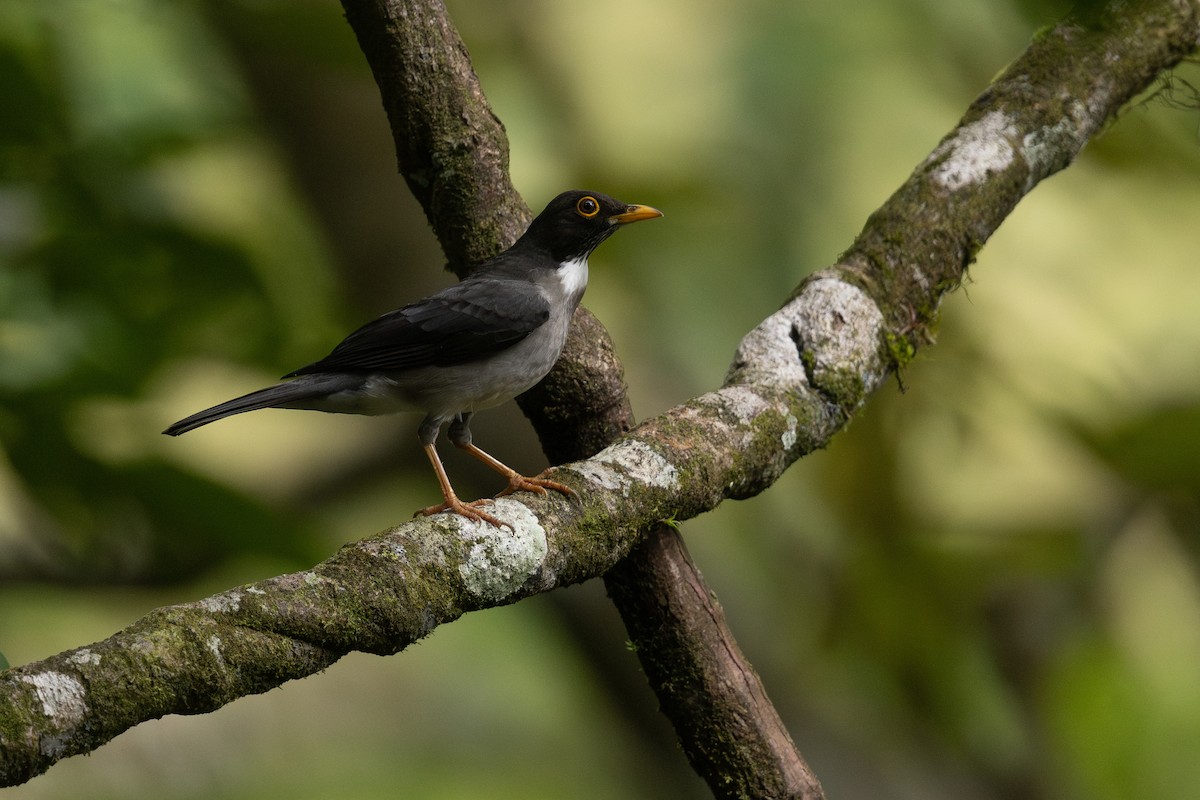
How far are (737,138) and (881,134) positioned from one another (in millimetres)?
→ 1288

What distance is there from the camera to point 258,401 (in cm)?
343

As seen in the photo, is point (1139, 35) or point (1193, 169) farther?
point (1193, 169)

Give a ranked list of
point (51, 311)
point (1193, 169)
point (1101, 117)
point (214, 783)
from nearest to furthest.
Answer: point (51, 311), point (1101, 117), point (1193, 169), point (214, 783)

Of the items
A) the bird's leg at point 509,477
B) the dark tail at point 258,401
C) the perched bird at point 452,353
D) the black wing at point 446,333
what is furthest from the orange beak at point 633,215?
the dark tail at point 258,401

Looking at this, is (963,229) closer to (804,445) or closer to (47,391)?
(804,445)

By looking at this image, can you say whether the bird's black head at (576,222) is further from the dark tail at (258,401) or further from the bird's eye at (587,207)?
the dark tail at (258,401)

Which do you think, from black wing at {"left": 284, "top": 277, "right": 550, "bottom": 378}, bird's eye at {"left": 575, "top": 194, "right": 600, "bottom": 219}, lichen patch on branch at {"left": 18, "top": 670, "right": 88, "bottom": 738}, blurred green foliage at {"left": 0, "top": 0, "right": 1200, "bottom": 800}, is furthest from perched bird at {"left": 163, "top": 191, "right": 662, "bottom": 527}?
lichen patch on branch at {"left": 18, "top": 670, "right": 88, "bottom": 738}

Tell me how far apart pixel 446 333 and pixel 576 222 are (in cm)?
83

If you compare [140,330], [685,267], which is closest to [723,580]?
[685,267]

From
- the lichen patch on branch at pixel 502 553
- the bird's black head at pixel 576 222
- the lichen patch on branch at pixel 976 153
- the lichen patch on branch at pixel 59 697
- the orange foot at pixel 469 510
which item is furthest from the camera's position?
the lichen patch on branch at pixel 976 153

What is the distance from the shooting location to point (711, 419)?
11.8 ft

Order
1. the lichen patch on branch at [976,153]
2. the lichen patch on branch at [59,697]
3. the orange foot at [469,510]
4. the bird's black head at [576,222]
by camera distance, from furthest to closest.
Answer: the lichen patch on branch at [976,153]
the bird's black head at [576,222]
the orange foot at [469,510]
the lichen patch on branch at [59,697]

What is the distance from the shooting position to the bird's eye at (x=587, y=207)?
173 inches

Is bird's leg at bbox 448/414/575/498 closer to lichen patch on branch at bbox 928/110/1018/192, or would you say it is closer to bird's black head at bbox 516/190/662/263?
bird's black head at bbox 516/190/662/263
